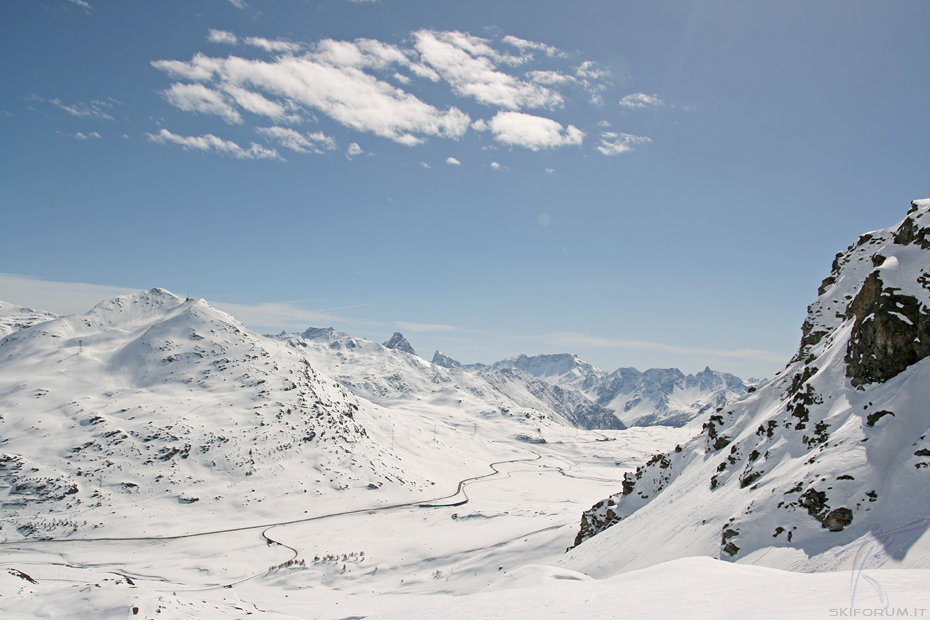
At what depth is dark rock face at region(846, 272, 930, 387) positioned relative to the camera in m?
22.1

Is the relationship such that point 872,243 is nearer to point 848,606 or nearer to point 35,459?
point 848,606

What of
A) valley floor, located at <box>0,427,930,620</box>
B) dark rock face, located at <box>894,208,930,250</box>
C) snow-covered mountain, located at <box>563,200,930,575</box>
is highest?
dark rock face, located at <box>894,208,930,250</box>

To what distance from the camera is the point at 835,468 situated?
20531mm

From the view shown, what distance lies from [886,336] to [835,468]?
778 centimetres

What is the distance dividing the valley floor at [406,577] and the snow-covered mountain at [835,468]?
198 inches

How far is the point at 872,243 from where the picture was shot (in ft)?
133

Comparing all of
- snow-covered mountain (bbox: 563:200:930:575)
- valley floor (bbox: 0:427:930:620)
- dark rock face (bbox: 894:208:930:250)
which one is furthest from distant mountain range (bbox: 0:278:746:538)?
dark rock face (bbox: 894:208:930:250)

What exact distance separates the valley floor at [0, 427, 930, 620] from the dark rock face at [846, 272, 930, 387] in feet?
48.6

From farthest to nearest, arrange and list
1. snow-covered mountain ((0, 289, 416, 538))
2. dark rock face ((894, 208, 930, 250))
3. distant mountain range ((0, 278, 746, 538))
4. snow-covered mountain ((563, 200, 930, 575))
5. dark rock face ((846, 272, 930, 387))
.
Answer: distant mountain range ((0, 278, 746, 538)) < snow-covered mountain ((0, 289, 416, 538)) < dark rock face ((894, 208, 930, 250)) < dark rock face ((846, 272, 930, 387)) < snow-covered mountain ((563, 200, 930, 575))

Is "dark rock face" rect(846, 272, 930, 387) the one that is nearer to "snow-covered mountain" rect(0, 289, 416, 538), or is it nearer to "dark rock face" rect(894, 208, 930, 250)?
"dark rock face" rect(894, 208, 930, 250)

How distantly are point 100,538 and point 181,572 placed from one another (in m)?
28.8

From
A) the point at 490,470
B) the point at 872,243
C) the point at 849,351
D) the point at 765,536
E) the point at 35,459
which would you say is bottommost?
the point at 490,470

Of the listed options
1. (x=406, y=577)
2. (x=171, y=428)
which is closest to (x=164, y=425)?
(x=171, y=428)

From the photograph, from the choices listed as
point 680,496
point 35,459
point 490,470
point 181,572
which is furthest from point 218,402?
point 680,496
